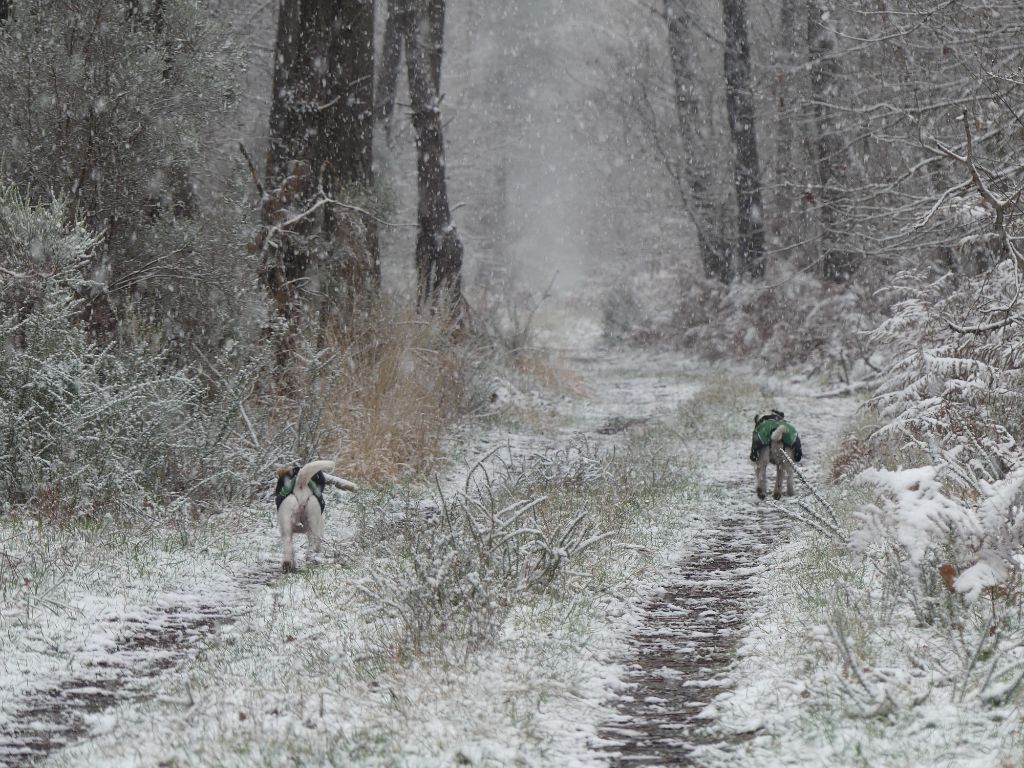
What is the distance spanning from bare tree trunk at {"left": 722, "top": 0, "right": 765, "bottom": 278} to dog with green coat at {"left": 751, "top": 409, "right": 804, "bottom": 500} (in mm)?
13402

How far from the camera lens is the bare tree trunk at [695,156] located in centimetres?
2603

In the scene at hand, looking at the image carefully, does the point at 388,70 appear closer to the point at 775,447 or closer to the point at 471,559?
the point at 775,447

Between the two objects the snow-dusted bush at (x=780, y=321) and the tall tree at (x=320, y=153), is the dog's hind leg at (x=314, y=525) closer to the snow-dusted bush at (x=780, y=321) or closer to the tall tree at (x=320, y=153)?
the tall tree at (x=320, y=153)

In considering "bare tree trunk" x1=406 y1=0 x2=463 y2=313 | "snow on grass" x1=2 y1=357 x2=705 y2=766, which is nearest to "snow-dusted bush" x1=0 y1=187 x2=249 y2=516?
"snow on grass" x1=2 y1=357 x2=705 y2=766

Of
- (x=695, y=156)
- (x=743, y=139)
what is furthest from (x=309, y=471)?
(x=695, y=156)

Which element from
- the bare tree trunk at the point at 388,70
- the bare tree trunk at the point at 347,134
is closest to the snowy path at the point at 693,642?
the bare tree trunk at the point at 347,134

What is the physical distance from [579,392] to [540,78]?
39151mm

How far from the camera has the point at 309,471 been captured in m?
6.34

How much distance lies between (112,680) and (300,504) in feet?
6.49

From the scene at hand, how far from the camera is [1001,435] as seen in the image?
7539mm

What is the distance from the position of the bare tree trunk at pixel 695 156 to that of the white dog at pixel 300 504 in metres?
20.8

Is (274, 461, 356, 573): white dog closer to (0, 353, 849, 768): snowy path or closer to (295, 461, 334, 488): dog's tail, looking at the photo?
(295, 461, 334, 488): dog's tail

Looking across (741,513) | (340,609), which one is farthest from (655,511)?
(340,609)

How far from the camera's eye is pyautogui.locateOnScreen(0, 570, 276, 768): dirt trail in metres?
3.93
